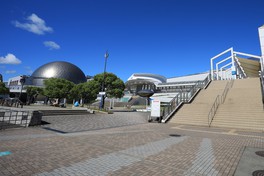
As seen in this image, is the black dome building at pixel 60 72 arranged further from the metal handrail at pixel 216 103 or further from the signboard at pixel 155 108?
the signboard at pixel 155 108

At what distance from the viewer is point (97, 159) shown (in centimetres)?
525

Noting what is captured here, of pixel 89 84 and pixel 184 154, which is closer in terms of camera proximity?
pixel 184 154

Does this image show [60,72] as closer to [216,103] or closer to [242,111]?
[216,103]

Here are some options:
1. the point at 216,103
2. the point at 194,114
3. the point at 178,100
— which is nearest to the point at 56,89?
the point at 178,100

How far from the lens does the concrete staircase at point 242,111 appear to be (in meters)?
13.3

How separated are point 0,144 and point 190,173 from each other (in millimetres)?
7149

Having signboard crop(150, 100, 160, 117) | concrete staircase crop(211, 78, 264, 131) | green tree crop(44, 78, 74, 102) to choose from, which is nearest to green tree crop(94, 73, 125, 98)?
green tree crop(44, 78, 74, 102)

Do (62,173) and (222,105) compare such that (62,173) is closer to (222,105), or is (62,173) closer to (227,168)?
(227,168)

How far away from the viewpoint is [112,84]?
108ft

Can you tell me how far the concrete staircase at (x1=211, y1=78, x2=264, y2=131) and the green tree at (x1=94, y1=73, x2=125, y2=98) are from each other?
19305 mm

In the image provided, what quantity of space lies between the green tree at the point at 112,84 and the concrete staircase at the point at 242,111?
19305mm

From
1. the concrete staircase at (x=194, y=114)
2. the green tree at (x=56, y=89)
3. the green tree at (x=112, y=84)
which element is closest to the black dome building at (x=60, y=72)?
the green tree at (x=56, y=89)

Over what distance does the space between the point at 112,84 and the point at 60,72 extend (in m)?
84.3

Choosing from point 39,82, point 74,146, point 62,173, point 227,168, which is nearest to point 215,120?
point 227,168
